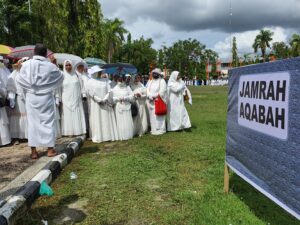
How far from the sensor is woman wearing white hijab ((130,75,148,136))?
10.7m

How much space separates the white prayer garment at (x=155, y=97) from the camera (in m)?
10.6

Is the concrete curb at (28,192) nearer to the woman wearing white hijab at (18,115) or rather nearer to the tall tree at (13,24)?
the woman wearing white hijab at (18,115)

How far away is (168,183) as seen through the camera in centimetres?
576

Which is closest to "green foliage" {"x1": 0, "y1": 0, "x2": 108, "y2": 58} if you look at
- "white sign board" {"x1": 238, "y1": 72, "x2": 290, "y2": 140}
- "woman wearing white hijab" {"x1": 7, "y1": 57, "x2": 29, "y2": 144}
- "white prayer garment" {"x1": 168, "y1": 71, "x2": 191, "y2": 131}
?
"white prayer garment" {"x1": 168, "y1": 71, "x2": 191, "y2": 131}

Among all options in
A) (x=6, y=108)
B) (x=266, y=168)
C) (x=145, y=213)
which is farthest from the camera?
(x=6, y=108)

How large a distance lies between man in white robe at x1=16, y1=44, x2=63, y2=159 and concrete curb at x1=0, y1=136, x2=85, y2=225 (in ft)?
1.56

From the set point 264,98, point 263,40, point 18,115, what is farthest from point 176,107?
point 263,40

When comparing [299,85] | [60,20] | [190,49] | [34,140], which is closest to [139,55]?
[190,49]

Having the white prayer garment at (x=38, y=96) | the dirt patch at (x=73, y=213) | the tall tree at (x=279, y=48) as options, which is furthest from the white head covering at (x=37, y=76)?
the tall tree at (x=279, y=48)

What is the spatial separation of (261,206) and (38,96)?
427 cm

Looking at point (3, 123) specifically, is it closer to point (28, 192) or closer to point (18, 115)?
point (18, 115)

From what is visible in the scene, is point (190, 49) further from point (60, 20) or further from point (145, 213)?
point (145, 213)

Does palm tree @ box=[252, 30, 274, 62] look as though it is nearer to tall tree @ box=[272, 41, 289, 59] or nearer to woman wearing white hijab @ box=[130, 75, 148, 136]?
tall tree @ box=[272, 41, 289, 59]

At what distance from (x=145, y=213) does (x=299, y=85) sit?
2.30 metres
